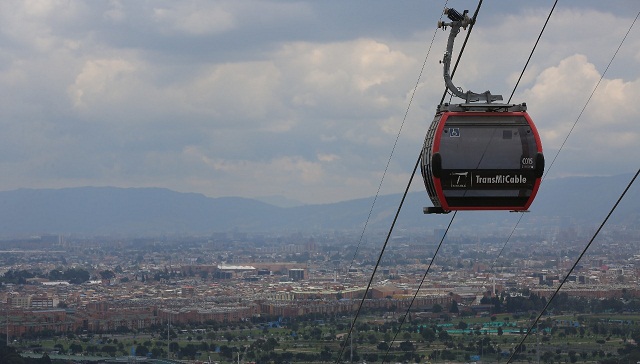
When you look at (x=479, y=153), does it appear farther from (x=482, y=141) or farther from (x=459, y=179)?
(x=459, y=179)

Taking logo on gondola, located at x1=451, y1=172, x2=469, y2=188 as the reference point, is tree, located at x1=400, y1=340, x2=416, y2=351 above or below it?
below

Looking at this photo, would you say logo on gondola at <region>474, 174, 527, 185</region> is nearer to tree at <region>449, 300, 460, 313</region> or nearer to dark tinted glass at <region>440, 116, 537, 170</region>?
dark tinted glass at <region>440, 116, 537, 170</region>

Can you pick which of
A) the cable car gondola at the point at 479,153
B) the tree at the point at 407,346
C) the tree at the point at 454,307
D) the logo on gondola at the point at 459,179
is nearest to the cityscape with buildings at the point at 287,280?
the tree at the point at 454,307

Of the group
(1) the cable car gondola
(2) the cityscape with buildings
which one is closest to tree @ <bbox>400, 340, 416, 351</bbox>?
(2) the cityscape with buildings

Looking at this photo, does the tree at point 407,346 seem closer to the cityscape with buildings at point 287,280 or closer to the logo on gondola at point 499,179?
the cityscape with buildings at point 287,280

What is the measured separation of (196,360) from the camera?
176ft

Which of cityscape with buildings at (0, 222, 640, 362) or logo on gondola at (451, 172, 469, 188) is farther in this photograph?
cityscape with buildings at (0, 222, 640, 362)

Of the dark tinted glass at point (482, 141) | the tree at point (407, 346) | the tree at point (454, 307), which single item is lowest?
the tree at point (407, 346)

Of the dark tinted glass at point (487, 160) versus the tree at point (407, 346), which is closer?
the dark tinted glass at point (487, 160)

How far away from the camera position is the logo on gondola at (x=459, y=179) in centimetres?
1009

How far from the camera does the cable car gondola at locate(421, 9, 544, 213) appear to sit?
998cm

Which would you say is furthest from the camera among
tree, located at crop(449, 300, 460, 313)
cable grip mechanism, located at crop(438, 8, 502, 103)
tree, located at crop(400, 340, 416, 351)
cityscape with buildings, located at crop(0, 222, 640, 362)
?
cityscape with buildings, located at crop(0, 222, 640, 362)

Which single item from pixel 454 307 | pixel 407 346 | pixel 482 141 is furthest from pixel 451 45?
pixel 454 307

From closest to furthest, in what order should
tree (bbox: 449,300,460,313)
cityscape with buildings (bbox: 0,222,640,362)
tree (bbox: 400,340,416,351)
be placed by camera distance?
tree (bbox: 400,340,416,351) → tree (bbox: 449,300,460,313) → cityscape with buildings (bbox: 0,222,640,362)
